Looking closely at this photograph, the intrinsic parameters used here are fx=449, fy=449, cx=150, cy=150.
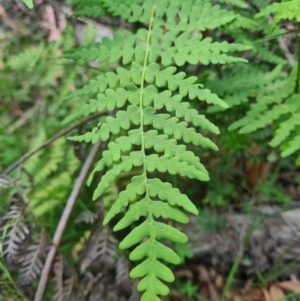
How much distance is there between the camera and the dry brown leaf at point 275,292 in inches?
71.0

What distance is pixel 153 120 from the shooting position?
1.09 metres

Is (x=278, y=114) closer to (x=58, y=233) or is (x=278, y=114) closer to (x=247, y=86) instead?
(x=247, y=86)

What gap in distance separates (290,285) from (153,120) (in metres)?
1.11

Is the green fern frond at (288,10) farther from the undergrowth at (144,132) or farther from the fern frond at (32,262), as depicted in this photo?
the fern frond at (32,262)

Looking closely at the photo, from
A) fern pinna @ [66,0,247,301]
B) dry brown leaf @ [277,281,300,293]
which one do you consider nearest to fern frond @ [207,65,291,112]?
fern pinna @ [66,0,247,301]

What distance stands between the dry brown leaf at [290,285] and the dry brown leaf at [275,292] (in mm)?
19

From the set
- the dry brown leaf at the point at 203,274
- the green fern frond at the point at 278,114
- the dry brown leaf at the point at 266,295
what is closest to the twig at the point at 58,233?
the green fern frond at the point at 278,114

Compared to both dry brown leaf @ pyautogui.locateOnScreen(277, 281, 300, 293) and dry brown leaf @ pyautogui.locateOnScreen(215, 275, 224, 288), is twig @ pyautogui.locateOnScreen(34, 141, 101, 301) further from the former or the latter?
dry brown leaf @ pyautogui.locateOnScreen(277, 281, 300, 293)

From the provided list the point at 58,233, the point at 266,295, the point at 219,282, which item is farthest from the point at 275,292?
the point at 58,233

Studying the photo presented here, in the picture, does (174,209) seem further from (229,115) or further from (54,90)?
(54,90)

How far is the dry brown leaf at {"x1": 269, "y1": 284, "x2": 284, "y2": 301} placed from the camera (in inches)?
71.0

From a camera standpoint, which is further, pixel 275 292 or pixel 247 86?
pixel 275 292

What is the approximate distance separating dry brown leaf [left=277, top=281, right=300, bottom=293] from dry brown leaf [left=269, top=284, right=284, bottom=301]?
0.06ft

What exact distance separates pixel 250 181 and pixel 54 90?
45.2 inches
